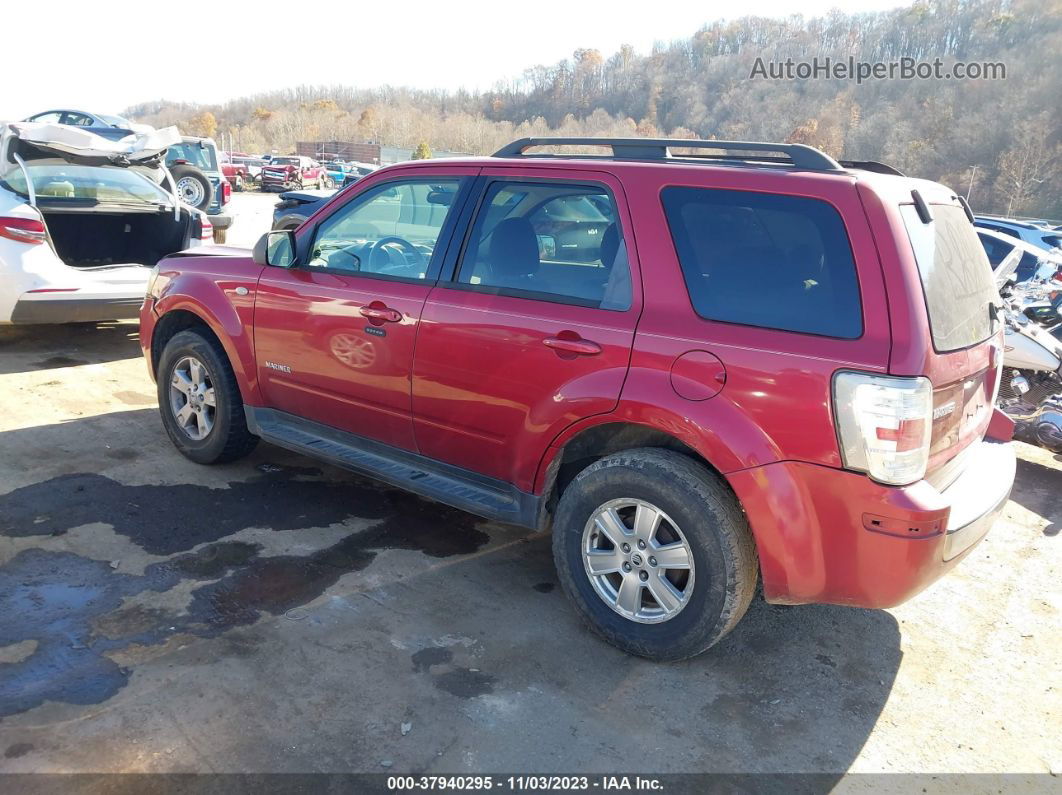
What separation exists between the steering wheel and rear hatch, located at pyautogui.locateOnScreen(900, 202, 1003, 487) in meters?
2.10

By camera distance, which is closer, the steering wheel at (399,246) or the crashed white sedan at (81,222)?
the steering wheel at (399,246)

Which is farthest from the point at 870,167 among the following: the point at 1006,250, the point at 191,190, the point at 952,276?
the point at 191,190

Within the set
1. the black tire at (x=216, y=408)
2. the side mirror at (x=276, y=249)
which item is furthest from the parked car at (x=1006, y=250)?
the black tire at (x=216, y=408)

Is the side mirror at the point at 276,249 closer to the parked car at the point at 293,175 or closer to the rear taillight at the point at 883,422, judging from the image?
the rear taillight at the point at 883,422

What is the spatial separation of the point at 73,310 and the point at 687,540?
5.74 meters

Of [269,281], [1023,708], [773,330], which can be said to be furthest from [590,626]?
[269,281]

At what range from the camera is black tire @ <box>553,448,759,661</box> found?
291cm

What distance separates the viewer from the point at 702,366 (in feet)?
9.45

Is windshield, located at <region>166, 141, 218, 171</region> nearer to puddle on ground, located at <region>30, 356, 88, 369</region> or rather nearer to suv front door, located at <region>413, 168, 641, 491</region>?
puddle on ground, located at <region>30, 356, 88, 369</region>

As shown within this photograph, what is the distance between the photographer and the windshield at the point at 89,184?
23.9 ft

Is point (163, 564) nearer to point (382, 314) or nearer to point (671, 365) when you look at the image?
point (382, 314)

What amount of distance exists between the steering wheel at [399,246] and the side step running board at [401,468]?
0.89 m

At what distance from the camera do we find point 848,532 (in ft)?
8.82


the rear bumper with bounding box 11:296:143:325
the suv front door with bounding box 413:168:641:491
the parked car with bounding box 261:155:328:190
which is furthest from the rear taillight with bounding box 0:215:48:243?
the parked car with bounding box 261:155:328:190
